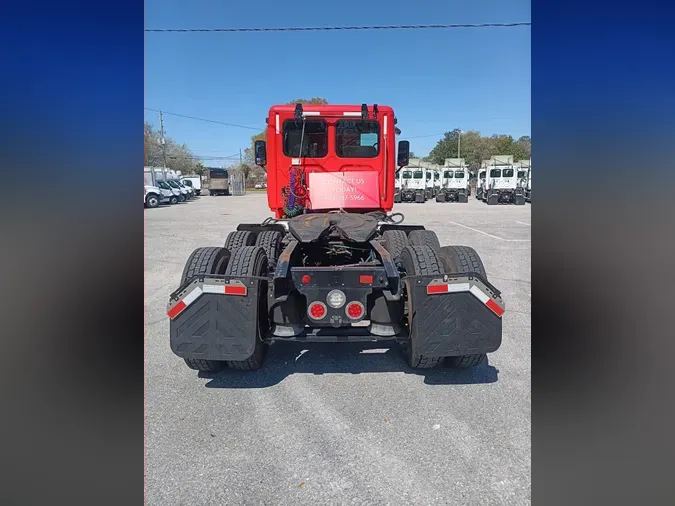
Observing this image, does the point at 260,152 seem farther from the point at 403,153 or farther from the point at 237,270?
the point at 237,270

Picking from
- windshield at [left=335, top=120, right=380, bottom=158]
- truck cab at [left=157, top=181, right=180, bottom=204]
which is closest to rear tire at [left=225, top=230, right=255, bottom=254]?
windshield at [left=335, top=120, right=380, bottom=158]

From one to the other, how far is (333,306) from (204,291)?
99cm

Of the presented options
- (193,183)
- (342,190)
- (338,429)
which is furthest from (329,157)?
(193,183)

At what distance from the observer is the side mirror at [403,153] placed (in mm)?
5594

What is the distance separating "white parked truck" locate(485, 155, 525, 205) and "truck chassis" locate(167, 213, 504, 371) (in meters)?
25.9

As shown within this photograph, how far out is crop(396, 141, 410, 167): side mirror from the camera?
5.59 meters

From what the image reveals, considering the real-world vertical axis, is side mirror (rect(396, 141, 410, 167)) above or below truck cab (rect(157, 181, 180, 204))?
Result: below

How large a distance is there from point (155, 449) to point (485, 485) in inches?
78.1

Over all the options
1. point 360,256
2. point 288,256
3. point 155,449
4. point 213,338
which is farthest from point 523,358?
point 155,449

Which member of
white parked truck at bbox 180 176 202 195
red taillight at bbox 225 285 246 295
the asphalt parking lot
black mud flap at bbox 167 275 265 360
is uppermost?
white parked truck at bbox 180 176 202 195

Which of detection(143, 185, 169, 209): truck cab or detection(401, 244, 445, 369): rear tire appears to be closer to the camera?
detection(401, 244, 445, 369): rear tire

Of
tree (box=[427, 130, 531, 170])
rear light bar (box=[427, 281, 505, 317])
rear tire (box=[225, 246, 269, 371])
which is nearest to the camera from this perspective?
rear light bar (box=[427, 281, 505, 317])

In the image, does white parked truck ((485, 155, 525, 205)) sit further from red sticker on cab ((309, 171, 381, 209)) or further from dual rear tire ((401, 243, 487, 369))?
dual rear tire ((401, 243, 487, 369))
